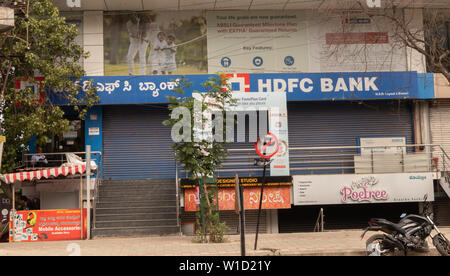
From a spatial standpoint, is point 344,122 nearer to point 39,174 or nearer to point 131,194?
point 131,194

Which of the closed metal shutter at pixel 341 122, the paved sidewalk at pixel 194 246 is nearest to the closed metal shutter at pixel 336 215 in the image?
the closed metal shutter at pixel 341 122

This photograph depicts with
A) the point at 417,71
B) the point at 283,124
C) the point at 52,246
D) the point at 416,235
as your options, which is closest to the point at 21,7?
the point at 52,246

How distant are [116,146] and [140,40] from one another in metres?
4.62

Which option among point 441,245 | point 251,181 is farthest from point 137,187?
point 441,245

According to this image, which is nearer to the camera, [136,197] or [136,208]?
[136,208]

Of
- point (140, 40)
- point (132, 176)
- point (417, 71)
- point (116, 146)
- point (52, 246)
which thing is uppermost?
point (140, 40)

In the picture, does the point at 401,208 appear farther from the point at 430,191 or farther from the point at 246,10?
the point at 246,10

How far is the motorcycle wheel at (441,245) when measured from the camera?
1134 cm

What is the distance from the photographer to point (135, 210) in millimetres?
17266

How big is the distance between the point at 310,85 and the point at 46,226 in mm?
11298

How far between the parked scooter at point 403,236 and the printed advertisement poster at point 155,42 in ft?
39.3

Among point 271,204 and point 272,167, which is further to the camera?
point 272,167

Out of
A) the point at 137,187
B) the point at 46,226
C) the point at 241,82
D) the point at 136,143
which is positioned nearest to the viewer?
the point at 46,226

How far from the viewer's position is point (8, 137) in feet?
60.3
